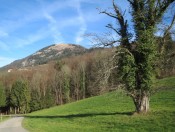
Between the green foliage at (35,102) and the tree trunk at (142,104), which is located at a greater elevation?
the green foliage at (35,102)

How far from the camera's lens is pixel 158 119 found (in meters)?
20.4

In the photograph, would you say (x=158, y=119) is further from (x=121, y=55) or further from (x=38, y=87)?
(x=38, y=87)

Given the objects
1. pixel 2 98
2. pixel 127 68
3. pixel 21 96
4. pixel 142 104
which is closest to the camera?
pixel 127 68

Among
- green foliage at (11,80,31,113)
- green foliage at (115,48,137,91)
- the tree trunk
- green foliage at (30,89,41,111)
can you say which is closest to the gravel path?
green foliage at (115,48,137,91)

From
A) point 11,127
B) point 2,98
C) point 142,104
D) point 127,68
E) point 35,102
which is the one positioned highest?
point 2,98

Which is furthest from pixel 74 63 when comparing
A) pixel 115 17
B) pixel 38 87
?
pixel 115 17

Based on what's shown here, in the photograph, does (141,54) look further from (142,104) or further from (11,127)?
(11,127)

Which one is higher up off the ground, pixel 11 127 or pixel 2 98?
pixel 2 98

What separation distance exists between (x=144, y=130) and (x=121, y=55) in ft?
26.8

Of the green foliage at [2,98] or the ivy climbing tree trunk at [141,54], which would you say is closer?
the ivy climbing tree trunk at [141,54]

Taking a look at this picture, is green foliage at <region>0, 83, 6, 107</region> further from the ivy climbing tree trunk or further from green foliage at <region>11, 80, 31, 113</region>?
the ivy climbing tree trunk

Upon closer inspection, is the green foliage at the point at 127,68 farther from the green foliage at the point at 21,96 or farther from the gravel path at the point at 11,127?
the green foliage at the point at 21,96

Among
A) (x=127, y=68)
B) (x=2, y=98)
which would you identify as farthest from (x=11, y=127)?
(x=2, y=98)

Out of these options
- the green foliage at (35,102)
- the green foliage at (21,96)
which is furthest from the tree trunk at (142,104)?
the green foliage at (21,96)
